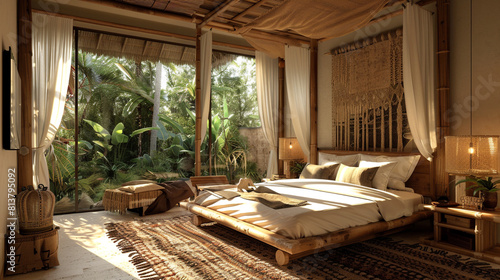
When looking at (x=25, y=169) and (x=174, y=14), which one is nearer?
(x=25, y=169)

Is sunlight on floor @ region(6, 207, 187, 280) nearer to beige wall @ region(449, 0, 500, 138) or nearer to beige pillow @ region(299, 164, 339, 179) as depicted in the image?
beige pillow @ region(299, 164, 339, 179)

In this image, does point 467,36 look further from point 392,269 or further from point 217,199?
point 217,199

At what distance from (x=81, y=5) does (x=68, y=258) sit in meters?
3.55

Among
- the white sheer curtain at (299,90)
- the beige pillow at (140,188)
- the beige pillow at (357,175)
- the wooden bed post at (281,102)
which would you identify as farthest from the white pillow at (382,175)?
the beige pillow at (140,188)

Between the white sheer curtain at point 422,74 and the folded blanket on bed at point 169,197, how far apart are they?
3309 mm

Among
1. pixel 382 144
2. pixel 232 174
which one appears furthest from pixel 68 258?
pixel 232 174

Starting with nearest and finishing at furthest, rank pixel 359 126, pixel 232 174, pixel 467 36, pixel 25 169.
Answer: pixel 467 36 < pixel 25 169 < pixel 359 126 < pixel 232 174

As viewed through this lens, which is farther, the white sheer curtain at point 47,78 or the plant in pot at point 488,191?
the white sheer curtain at point 47,78

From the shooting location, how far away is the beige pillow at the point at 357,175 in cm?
387

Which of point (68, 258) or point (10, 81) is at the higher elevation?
point (10, 81)

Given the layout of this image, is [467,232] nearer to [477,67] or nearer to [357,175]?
[357,175]

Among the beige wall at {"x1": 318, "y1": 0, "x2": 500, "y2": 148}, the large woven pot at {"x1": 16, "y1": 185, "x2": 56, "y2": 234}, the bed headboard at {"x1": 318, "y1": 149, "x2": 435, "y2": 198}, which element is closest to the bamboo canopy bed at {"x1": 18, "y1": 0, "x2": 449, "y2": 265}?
the bed headboard at {"x1": 318, "y1": 149, "x2": 435, "y2": 198}

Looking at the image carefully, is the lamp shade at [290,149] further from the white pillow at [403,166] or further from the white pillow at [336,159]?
the white pillow at [403,166]

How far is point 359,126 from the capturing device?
186 inches
